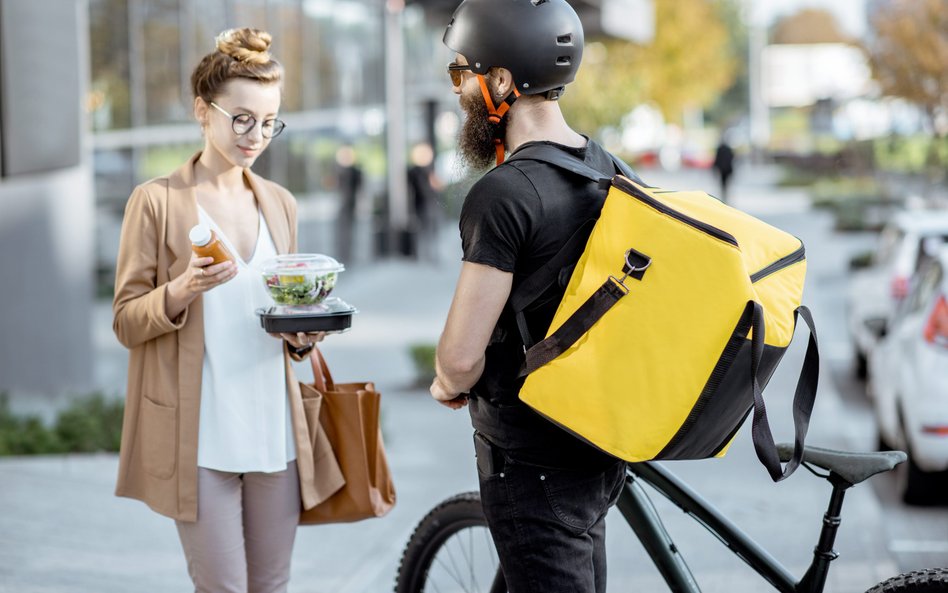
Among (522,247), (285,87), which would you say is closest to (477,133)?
(522,247)

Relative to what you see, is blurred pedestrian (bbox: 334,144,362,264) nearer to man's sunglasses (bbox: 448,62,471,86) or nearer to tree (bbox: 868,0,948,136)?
tree (bbox: 868,0,948,136)

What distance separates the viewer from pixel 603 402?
99.6 inches

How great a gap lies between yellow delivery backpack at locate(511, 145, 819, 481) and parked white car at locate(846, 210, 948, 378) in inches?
320

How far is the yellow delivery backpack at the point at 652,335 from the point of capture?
8.18ft

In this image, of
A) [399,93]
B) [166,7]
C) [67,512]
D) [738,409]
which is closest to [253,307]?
[738,409]

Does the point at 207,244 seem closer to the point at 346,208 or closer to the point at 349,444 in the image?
the point at 349,444

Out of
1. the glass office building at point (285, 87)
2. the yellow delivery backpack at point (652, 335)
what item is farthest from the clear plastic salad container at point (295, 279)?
the glass office building at point (285, 87)

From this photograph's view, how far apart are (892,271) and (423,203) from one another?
37.6 ft

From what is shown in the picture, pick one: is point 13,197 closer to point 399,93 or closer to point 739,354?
point 739,354

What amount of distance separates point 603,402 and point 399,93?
20453 millimetres

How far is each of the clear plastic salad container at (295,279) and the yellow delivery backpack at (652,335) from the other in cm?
82

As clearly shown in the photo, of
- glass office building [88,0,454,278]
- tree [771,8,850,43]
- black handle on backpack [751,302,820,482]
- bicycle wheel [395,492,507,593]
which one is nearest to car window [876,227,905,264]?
glass office building [88,0,454,278]

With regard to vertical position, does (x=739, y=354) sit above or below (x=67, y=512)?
above

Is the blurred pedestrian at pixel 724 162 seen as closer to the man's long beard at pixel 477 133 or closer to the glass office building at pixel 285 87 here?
the glass office building at pixel 285 87
